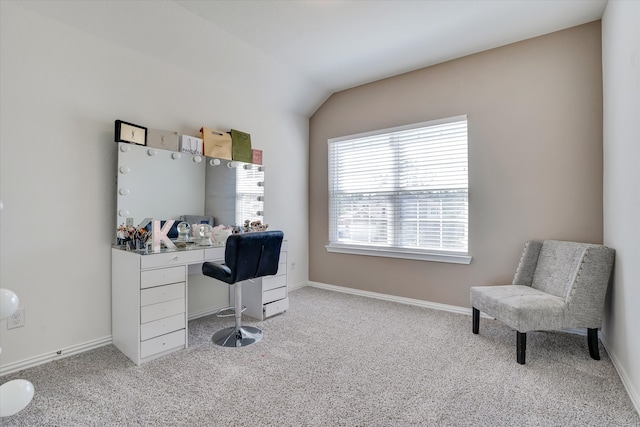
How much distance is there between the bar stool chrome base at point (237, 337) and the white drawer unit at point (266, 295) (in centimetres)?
31

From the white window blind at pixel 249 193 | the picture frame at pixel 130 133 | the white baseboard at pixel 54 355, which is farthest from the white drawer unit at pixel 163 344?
the picture frame at pixel 130 133

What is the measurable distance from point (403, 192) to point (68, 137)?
125 inches

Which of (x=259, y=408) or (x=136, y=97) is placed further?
(x=136, y=97)

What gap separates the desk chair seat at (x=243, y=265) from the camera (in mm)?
2375

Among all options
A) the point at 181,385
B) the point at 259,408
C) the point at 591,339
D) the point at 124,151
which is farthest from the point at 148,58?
the point at 591,339

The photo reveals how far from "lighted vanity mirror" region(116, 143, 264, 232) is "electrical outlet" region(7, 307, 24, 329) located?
2.74 ft

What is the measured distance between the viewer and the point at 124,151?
2.53 meters

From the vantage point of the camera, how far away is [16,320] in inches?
81.5

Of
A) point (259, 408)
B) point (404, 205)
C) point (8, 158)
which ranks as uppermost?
point (8, 158)

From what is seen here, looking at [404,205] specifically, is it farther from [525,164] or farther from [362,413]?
[362,413]

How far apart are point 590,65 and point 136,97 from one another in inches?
155

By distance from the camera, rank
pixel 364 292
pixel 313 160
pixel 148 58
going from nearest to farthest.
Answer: pixel 148 58 → pixel 364 292 → pixel 313 160

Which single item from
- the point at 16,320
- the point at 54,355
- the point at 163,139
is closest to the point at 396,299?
the point at 163,139

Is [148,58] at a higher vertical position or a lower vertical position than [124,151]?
higher
